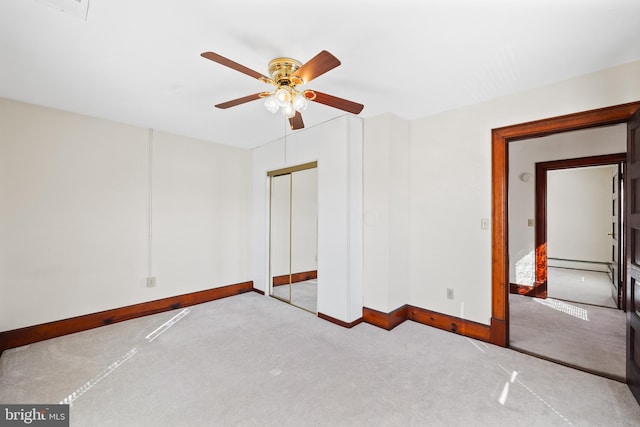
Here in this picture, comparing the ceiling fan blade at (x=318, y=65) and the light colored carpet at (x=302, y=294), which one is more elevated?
the ceiling fan blade at (x=318, y=65)

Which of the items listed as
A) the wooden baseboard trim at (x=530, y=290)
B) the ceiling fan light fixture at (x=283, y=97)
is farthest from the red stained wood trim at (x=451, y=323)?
the ceiling fan light fixture at (x=283, y=97)

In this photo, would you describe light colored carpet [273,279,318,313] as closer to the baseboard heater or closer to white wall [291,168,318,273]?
white wall [291,168,318,273]

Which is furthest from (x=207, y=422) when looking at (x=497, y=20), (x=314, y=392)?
(x=497, y=20)

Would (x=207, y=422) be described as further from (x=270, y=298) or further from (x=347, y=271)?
(x=270, y=298)

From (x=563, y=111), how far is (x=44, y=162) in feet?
16.1

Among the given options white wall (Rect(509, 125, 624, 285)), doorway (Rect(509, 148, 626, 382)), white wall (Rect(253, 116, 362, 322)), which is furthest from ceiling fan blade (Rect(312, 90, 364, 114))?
white wall (Rect(509, 125, 624, 285))

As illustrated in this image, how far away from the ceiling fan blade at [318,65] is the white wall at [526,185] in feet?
13.2

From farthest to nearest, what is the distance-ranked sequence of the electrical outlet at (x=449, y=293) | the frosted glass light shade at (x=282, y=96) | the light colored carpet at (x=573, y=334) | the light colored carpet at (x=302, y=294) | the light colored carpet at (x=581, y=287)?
1. the light colored carpet at (x=581, y=287)
2. the light colored carpet at (x=302, y=294)
3. the electrical outlet at (x=449, y=293)
4. the light colored carpet at (x=573, y=334)
5. the frosted glass light shade at (x=282, y=96)

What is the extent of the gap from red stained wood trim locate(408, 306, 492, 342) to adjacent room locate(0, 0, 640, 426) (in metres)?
0.02

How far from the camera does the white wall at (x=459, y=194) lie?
252cm

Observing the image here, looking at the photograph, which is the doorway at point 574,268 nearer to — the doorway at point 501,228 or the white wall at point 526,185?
the white wall at point 526,185

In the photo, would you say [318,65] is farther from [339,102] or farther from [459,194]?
[459,194]

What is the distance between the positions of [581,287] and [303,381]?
5.16m

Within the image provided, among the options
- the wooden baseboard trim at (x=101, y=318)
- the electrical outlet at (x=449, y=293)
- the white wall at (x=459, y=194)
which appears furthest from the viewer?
the electrical outlet at (x=449, y=293)
